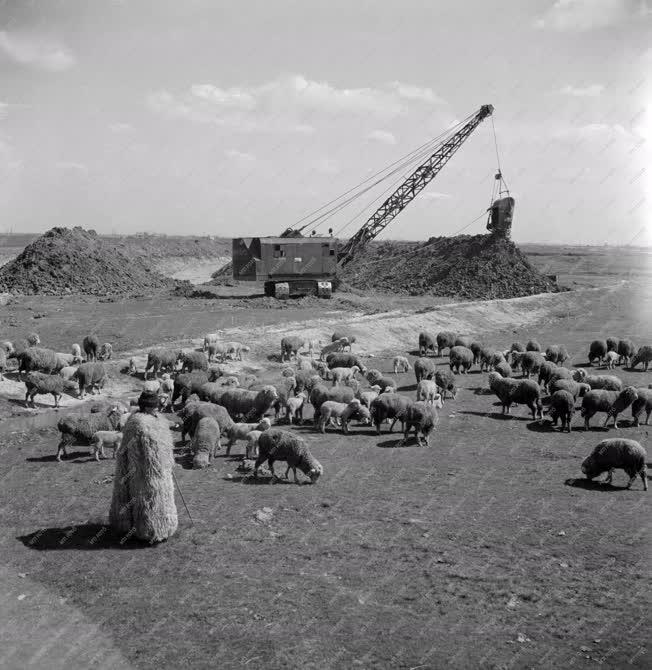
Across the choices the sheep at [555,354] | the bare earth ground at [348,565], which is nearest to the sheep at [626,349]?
the sheep at [555,354]

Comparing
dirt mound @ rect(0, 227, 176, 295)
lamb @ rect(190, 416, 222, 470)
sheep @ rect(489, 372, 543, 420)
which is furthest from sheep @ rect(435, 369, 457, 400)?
dirt mound @ rect(0, 227, 176, 295)

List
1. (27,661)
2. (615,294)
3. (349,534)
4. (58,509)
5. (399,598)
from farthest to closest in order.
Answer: (615,294)
(58,509)
(349,534)
(399,598)
(27,661)

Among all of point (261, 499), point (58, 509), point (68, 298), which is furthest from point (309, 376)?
point (68, 298)

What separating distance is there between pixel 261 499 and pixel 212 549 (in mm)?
2368

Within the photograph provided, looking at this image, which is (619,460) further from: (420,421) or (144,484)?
(144,484)

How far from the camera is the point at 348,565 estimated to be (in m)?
10.6

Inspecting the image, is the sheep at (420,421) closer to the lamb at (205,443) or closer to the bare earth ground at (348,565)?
the bare earth ground at (348,565)

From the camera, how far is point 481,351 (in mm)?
30469

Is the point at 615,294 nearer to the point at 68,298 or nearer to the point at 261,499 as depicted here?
the point at 68,298

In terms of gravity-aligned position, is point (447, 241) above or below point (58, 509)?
above

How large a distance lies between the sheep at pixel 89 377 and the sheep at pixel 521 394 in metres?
13.8

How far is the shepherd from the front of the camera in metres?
11.1

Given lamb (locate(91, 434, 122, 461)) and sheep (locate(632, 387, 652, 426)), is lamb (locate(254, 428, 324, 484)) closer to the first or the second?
lamb (locate(91, 434, 122, 461))

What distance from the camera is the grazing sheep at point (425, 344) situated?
34.1 m
